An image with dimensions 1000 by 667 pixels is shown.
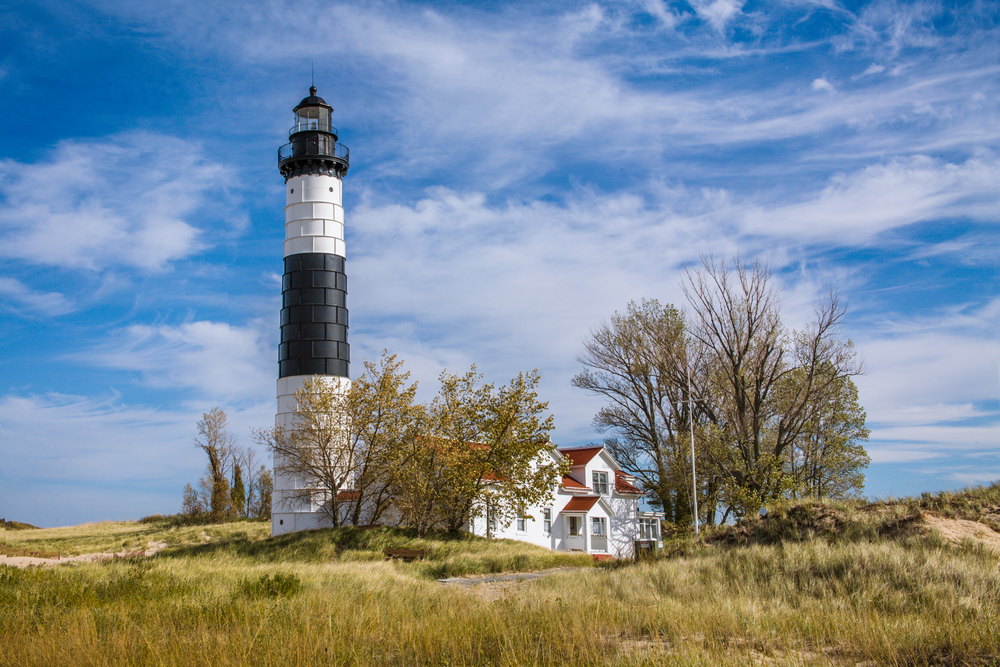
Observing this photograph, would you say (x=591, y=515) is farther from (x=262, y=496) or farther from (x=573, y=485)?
(x=262, y=496)

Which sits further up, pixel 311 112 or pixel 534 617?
pixel 311 112

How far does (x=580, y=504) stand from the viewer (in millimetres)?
36281

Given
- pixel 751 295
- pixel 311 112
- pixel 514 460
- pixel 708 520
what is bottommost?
pixel 708 520

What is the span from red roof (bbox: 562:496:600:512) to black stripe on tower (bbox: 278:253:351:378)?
13317mm

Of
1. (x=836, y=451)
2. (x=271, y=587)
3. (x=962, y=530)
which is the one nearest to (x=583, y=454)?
(x=836, y=451)

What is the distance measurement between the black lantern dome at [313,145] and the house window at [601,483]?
20491mm

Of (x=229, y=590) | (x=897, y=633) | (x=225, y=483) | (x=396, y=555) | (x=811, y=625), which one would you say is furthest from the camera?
(x=225, y=483)

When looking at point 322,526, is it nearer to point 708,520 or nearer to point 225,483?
point 708,520

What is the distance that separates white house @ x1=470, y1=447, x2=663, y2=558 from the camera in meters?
34.5

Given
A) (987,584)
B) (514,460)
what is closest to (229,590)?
(987,584)

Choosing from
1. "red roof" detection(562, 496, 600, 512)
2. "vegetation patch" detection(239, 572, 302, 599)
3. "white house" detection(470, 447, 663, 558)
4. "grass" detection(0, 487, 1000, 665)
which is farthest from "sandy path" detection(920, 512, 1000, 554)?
"red roof" detection(562, 496, 600, 512)

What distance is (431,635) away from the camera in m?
7.73

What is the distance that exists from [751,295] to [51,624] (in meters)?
25.7

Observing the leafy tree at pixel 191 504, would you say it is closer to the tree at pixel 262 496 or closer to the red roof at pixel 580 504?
the tree at pixel 262 496
